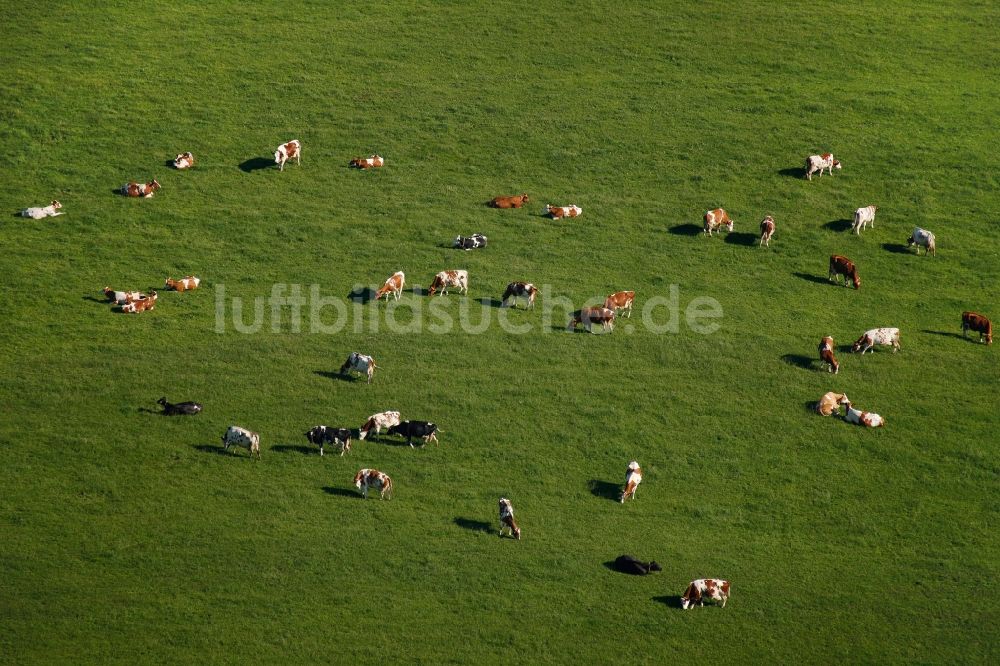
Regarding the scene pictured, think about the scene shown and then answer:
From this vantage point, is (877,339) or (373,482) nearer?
(373,482)

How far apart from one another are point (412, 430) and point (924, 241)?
79.0 ft

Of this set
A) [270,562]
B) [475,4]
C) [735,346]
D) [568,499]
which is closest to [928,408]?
[735,346]

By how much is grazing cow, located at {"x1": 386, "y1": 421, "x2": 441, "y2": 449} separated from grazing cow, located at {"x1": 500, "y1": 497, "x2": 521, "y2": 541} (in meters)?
4.02

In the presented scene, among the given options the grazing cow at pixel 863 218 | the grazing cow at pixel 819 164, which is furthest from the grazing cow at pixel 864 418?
the grazing cow at pixel 819 164

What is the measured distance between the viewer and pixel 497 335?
1734 inches

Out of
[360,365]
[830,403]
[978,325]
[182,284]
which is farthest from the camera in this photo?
[182,284]

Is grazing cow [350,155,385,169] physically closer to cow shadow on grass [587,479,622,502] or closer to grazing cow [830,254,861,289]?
grazing cow [830,254,861,289]

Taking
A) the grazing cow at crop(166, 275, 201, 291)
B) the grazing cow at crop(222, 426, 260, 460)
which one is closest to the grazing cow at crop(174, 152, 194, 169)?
the grazing cow at crop(166, 275, 201, 291)

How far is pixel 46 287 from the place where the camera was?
150 ft

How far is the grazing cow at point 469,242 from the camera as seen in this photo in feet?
158

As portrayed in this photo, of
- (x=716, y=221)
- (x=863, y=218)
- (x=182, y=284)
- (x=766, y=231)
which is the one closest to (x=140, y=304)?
(x=182, y=284)

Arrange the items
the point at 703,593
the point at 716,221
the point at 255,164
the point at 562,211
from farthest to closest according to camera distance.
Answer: the point at 255,164 < the point at 562,211 < the point at 716,221 < the point at 703,593

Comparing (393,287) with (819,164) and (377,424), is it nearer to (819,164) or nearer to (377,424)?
(377,424)

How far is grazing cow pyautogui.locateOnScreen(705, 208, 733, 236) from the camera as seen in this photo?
50250 millimetres
